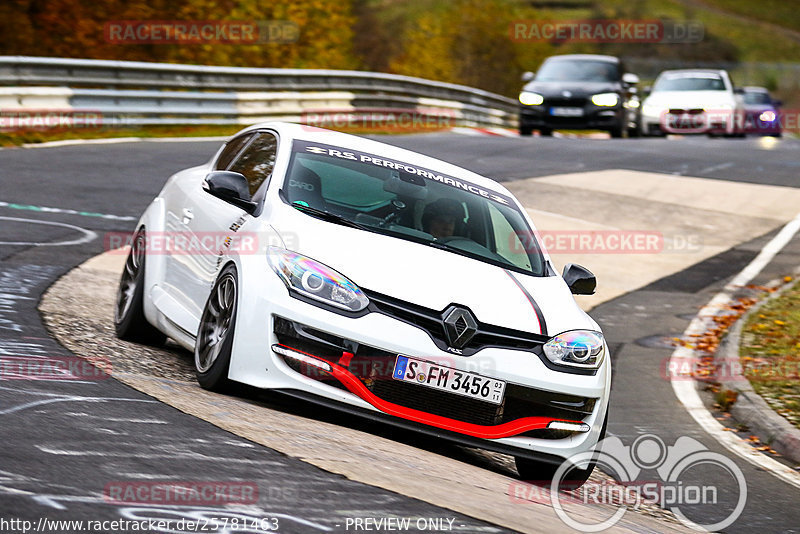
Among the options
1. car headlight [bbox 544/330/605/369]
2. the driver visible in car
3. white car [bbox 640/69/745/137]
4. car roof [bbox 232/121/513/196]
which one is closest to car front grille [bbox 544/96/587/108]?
white car [bbox 640/69/745/137]

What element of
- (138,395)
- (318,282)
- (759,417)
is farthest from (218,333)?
(759,417)

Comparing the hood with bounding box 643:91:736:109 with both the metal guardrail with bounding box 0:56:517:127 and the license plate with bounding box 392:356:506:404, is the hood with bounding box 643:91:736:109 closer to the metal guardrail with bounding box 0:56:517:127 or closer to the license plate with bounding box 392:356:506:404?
the metal guardrail with bounding box 0:56:517:127

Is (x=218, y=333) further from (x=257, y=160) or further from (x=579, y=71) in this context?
(x=579, y=71)

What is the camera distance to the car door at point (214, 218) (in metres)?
6.61

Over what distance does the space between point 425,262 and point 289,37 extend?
39.3m

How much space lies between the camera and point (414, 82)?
29875 millimetres

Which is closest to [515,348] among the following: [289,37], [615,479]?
[615,479]

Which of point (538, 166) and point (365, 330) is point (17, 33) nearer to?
point (538, 166)

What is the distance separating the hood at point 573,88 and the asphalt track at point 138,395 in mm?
5511

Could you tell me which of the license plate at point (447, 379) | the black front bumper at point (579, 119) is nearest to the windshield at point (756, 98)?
the black front bumper at point (579, 119)

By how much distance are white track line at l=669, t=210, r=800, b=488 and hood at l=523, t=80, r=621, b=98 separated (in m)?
11.9

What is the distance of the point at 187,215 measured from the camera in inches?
288

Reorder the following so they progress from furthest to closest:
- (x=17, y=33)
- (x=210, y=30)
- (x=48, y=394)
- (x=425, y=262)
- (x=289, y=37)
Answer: (x=289, y=37)
(x=210, y=30)
(x=17, y=33)
(x=425, y=262)
(x=48, y=394)

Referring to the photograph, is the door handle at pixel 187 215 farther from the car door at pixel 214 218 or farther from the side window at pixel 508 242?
the side window at pixel 508 242
